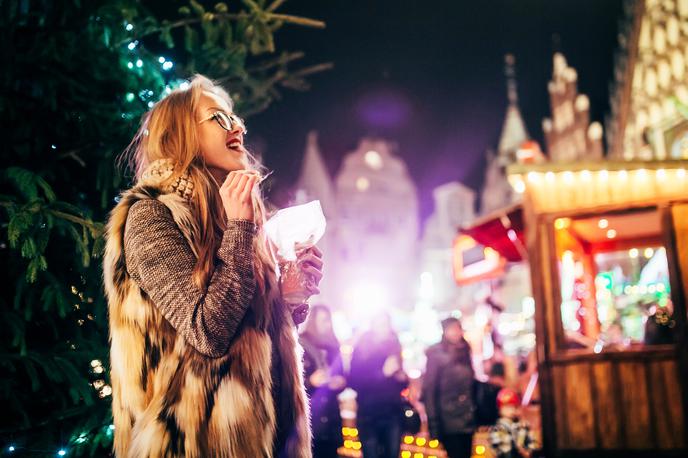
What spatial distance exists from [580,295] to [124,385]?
13.3 m

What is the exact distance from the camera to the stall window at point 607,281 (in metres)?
11.9

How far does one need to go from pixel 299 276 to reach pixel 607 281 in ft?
48.7

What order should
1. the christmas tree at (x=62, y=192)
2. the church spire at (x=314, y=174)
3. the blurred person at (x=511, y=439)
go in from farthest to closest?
the church spire at (x=314, y=174), the blurred person at (x=511, y=439), the christmas tree at (x=62, y=192)

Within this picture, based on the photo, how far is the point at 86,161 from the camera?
3.63m

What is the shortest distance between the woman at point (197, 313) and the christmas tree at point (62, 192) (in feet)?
4.02

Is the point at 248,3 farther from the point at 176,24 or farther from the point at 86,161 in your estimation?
the point at 86,161

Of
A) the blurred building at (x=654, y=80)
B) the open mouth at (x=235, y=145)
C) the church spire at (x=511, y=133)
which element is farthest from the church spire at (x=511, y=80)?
the open mouth at (x=235, y=145)

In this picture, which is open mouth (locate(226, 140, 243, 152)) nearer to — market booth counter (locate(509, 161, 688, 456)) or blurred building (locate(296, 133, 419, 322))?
market booth counter (locate(509, 161, 688, 456))

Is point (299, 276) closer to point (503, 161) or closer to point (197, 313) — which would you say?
point (197, 313)

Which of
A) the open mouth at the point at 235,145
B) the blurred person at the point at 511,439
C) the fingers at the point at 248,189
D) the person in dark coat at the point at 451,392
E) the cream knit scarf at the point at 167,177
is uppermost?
Result: the open mouth at the point at 235,145

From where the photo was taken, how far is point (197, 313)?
1.55 meters

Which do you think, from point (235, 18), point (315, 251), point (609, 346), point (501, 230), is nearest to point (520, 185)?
point (609, 346)

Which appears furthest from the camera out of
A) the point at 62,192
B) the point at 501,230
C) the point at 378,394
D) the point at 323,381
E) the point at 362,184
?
the point at 362,184

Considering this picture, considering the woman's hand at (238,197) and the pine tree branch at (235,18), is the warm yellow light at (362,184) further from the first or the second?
the woman's hand at (238,197)
